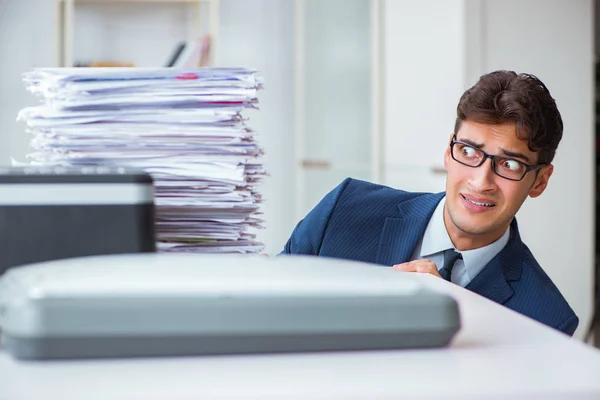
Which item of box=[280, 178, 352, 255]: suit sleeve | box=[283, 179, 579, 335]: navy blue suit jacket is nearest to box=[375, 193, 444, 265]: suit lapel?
box=[283, 179, 579, 335]: navy blue suit jacket

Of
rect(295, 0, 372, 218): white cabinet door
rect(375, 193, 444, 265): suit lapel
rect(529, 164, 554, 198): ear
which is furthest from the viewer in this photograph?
rect(295, 0, 372, 218): white cabinet door

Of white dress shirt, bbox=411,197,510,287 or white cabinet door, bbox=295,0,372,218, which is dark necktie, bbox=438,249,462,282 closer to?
white dress shirt, bbox=411,197,510,287

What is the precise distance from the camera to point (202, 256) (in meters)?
0.54

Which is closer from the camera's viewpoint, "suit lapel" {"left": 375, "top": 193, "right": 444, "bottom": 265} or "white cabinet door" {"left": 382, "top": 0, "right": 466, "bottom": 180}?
"suit lapel" {"left": 375, "top": 193, "right": 444, "bottom": 265}

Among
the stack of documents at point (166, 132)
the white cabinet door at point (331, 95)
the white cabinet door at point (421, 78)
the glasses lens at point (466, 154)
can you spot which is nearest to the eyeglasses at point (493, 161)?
the glasses lens at point (466, 154)

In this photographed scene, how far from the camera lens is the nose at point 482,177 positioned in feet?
6.75

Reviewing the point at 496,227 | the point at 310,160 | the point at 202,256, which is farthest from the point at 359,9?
the point at 202,256

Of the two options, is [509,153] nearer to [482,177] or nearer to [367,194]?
[482,177]

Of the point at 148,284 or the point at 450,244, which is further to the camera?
the point at 450,244

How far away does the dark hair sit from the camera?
2029mm

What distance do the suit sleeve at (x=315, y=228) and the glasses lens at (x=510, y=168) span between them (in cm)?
36

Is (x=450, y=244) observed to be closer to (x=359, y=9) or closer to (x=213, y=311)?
(x=213, y=311)

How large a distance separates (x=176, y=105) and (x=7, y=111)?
4.86 meters

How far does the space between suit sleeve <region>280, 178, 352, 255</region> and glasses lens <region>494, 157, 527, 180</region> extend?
1.17 feet
